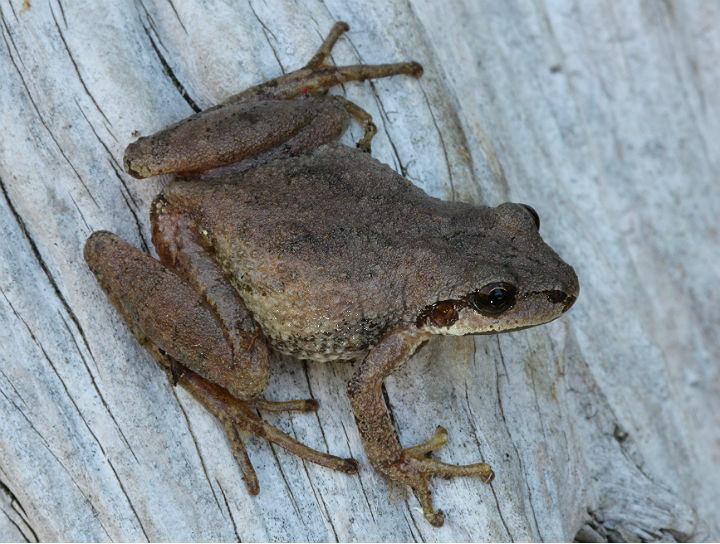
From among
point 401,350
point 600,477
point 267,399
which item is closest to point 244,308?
point 267,399

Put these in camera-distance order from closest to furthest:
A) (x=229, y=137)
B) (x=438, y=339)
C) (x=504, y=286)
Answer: (x=504, y=286)
(x=229, y=137)
(x=438, y=339)

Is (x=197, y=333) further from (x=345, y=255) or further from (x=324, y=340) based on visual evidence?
(x=345, y=255)

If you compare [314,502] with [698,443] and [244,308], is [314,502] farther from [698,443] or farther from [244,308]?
[698,443]

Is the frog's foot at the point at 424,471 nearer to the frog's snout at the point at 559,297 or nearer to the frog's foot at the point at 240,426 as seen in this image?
the frog's foot at the point at 240,426

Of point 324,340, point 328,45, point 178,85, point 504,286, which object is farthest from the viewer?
point 328,45

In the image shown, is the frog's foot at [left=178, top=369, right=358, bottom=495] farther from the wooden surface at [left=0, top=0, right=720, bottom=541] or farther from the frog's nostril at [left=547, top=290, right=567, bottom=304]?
the frog's nostril at [left=547, top=290, right=567, bottom=304]

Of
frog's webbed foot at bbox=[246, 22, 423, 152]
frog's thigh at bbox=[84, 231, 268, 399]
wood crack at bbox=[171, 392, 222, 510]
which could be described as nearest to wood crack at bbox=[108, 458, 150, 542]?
wood crack at bbox=[171, 392, 222, 510]

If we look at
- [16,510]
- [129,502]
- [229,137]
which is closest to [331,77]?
[229,137]
